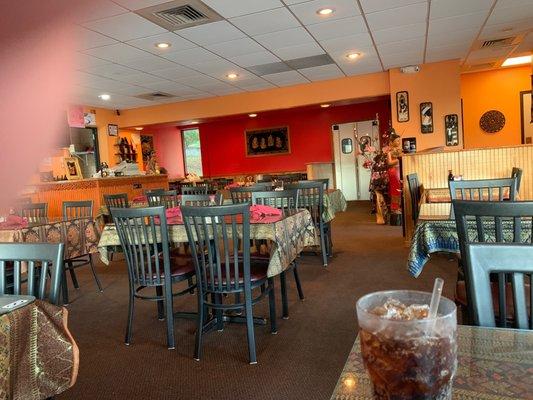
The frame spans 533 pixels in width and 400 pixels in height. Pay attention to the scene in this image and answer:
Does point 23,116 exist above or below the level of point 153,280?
above

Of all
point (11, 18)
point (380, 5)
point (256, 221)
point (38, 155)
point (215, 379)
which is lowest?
point (215, 379)

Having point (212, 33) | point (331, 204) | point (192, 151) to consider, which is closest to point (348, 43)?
point (212, 33)

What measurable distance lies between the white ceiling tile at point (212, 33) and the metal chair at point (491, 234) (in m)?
3.09

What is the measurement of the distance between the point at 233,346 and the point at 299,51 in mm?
3938

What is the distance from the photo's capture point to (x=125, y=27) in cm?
387

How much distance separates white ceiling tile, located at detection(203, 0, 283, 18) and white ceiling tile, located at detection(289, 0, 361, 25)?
9.3 inches

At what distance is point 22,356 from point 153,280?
1348 millimetres

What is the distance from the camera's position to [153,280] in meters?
2.48

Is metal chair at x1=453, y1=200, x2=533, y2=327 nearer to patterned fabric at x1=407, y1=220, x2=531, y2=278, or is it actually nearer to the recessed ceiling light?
patterned fabric at x1=407, y1=220, x2=531, y2=278

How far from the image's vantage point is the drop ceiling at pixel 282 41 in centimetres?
379

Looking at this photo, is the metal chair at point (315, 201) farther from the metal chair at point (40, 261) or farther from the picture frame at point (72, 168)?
the picture frame at point (72, 168)

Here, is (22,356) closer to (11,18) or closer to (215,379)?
(11,18)

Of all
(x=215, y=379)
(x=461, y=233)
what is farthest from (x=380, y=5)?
(x=215, y=379)

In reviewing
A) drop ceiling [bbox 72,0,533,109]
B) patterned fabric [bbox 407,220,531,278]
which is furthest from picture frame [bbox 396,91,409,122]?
patterned fabric [bbox 407,220,531,278]
